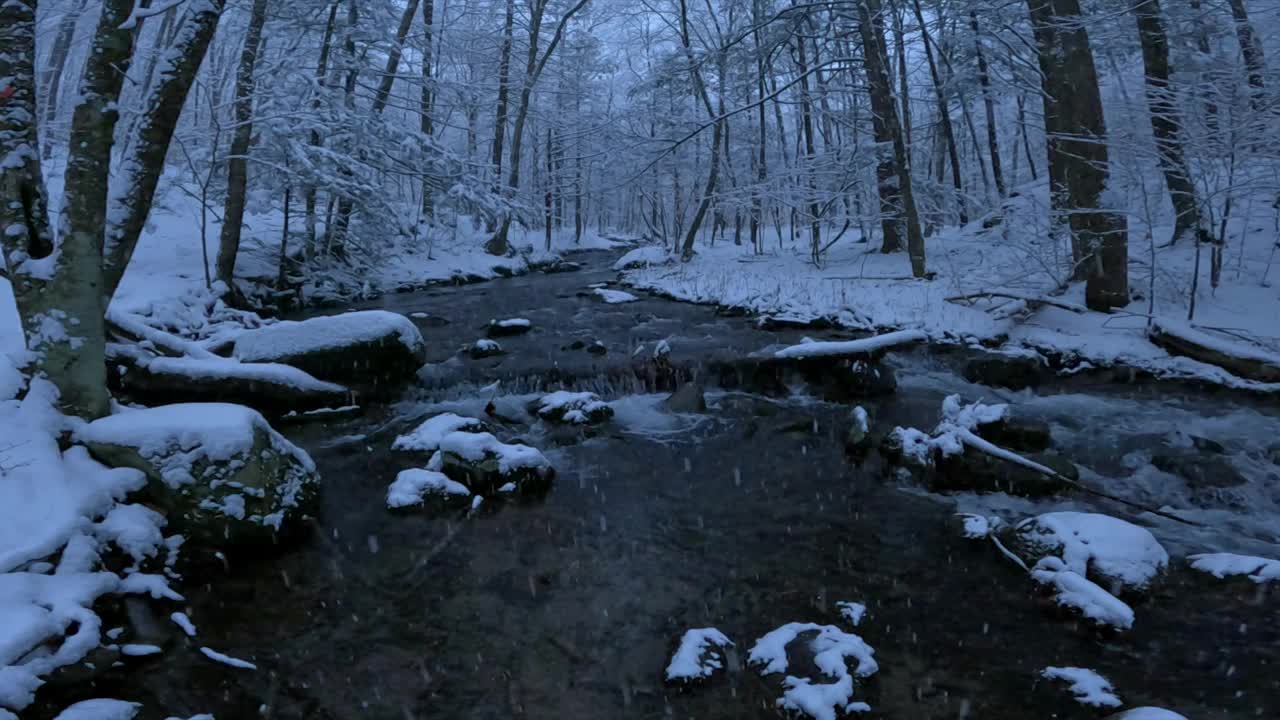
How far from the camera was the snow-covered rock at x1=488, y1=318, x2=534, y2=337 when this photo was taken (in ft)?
42.0

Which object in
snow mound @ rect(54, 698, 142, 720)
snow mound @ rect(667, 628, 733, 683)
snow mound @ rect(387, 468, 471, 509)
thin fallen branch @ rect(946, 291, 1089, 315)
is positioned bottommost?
snow mound @ rect(667, 628, 733, 683)

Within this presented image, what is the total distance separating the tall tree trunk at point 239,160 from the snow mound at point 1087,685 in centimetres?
1465

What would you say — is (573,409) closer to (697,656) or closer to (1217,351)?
(697,656)

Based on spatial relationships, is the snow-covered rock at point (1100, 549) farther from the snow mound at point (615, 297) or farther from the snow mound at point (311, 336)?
the snow mound at point (615, 297)

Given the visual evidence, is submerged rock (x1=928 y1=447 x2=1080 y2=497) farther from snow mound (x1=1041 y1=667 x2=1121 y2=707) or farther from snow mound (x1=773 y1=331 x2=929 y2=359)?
snow mound (x1=773 y1=331 x2=929 y2=359)

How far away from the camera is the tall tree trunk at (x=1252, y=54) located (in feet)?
27.5

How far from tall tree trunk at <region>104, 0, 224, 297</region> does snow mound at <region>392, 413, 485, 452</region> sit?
2969 millimetres

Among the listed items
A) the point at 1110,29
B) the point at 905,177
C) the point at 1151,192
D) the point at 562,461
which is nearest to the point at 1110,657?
the point at 562,461

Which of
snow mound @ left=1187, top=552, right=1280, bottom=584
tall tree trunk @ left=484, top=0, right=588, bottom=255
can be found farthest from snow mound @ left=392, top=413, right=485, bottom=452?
tall tree trunk @ left=484, top=0, right=588, bottom=255

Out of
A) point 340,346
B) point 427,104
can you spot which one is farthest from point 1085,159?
point 427,104

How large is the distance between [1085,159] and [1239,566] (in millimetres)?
7034

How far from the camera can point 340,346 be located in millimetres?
8648

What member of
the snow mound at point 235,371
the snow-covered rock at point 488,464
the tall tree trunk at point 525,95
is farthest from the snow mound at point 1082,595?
the tall tree trunk at point 525,95

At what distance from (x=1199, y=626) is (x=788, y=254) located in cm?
1722
